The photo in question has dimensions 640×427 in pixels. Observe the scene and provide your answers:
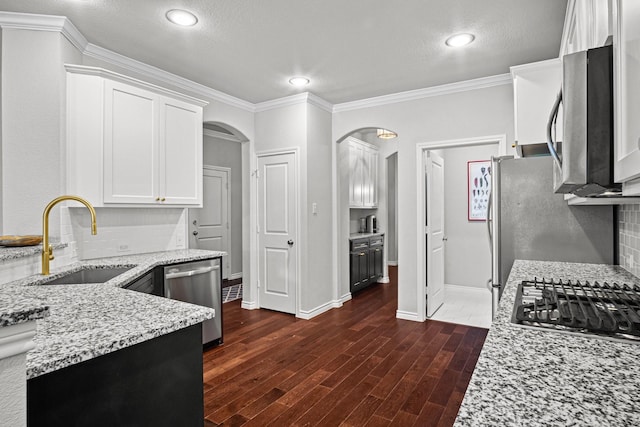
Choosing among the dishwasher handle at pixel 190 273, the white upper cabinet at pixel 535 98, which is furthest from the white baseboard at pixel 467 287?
the dishwasher handle at pixel 190 273

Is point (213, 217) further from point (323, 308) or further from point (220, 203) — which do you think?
point (323, 308)

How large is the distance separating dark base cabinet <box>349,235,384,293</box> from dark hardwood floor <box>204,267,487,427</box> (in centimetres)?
110

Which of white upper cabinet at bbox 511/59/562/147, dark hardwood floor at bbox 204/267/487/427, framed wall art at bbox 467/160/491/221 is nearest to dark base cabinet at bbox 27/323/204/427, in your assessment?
dark hardwood floor at bbox 204/267/487/427

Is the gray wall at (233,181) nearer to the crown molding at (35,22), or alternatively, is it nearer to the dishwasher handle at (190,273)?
the dishwasher handle at (190,273)

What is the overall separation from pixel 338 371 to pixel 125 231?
2206mm

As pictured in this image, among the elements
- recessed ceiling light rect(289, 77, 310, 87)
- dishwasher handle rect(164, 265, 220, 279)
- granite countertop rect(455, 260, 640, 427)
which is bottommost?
dishwasher handle rect(164, 265, 220, 279)

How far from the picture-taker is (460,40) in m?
2.92

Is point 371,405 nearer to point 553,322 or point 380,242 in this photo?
point 553,322

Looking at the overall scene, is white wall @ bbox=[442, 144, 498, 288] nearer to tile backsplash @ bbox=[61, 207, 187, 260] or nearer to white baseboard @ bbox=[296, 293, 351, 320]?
white baseboard @ bbox=[296, 293, 351, 320]

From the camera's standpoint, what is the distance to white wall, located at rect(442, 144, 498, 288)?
5469 mm

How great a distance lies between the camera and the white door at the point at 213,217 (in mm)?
6051

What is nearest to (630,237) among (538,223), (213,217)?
(538,223)

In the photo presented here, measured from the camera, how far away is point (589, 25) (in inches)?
58.1

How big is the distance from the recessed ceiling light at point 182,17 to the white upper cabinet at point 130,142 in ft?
2.18
